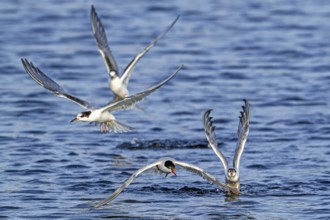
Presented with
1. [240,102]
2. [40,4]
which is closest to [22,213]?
[240,102]

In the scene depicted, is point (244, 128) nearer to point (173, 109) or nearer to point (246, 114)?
point (246, 114)

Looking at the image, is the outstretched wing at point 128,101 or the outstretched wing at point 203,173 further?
the outstretched wing at point 128,101

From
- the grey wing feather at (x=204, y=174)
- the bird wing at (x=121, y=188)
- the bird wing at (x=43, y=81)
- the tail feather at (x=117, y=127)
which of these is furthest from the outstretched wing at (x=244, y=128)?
the bird wing at (x=43, y=81)

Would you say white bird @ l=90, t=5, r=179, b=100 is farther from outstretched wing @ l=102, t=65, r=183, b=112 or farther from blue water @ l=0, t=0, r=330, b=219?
outstretched wing @ l=102, t=65, r=183, b=112

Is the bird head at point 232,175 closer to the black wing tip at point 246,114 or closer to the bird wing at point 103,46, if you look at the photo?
the black wing tip at point 246,114

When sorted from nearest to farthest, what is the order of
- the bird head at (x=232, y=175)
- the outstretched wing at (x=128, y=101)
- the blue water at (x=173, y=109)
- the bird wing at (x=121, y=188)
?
1. the bird wing at (x=121, y=188)
2. the bird head at (x=232, y=175)
3. the blue water at (x=173, y=109)
4. the outstretched wing at (x=128, y=101)

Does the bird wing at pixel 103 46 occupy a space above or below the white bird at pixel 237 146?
above

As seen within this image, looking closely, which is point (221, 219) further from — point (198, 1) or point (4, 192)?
point (198, 1)

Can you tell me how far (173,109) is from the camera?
18.6 m

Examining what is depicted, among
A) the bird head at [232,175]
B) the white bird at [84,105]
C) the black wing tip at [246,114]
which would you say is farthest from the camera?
the white bird at [84,105]

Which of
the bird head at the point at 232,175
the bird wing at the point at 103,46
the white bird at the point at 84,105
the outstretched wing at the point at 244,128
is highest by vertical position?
the bird wing at the point at 103,46

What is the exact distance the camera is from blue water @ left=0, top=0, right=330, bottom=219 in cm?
1299

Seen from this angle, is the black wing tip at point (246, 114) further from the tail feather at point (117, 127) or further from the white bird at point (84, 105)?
the tail feather at point (117, 127)

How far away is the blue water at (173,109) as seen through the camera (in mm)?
12992
